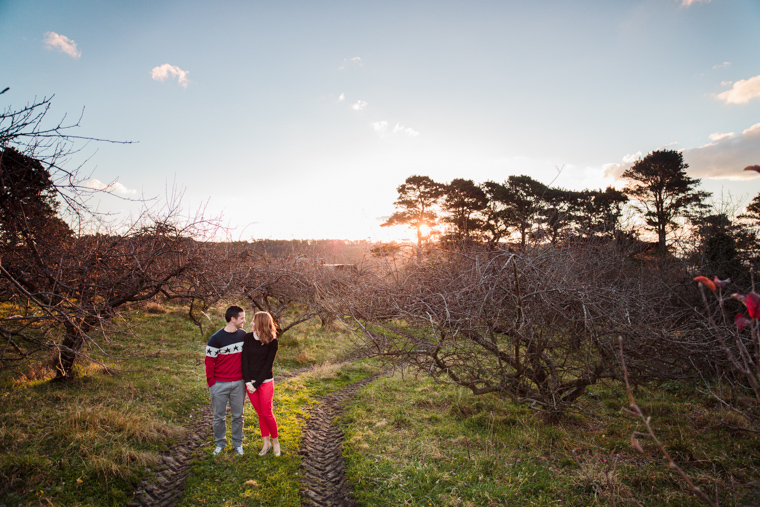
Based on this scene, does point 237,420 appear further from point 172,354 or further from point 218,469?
point 172,354

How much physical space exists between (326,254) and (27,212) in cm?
1155

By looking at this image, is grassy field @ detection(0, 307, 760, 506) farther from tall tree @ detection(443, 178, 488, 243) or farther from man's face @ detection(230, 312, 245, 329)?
tall tree @ detection(443, 178, 488, 243)

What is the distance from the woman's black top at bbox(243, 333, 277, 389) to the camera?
4.88 m

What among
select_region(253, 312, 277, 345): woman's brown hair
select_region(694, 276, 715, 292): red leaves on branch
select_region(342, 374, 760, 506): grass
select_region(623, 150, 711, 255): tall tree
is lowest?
select_region(342, 374, 760, 506): grass

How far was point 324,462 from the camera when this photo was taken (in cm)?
527

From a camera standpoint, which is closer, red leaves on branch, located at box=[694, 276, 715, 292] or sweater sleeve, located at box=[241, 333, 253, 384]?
red leaves on branch, located at box=[694, 276, 715, 292]

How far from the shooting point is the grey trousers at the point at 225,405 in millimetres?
4992

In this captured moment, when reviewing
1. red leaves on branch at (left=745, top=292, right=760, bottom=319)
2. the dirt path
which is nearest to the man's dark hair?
the dirt path

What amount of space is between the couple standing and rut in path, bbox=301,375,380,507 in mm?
628

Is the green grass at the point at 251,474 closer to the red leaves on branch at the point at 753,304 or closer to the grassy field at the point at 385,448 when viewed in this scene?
the grassy field at the point at 385,448

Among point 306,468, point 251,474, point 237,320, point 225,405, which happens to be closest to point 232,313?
point 237,320

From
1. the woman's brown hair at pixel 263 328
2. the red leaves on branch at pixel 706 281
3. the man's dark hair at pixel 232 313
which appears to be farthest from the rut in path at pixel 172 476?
the red leaves on branch at pixel 706 281

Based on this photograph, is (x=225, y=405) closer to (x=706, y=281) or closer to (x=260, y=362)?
(x=260, y=362)

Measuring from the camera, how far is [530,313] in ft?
15.5
